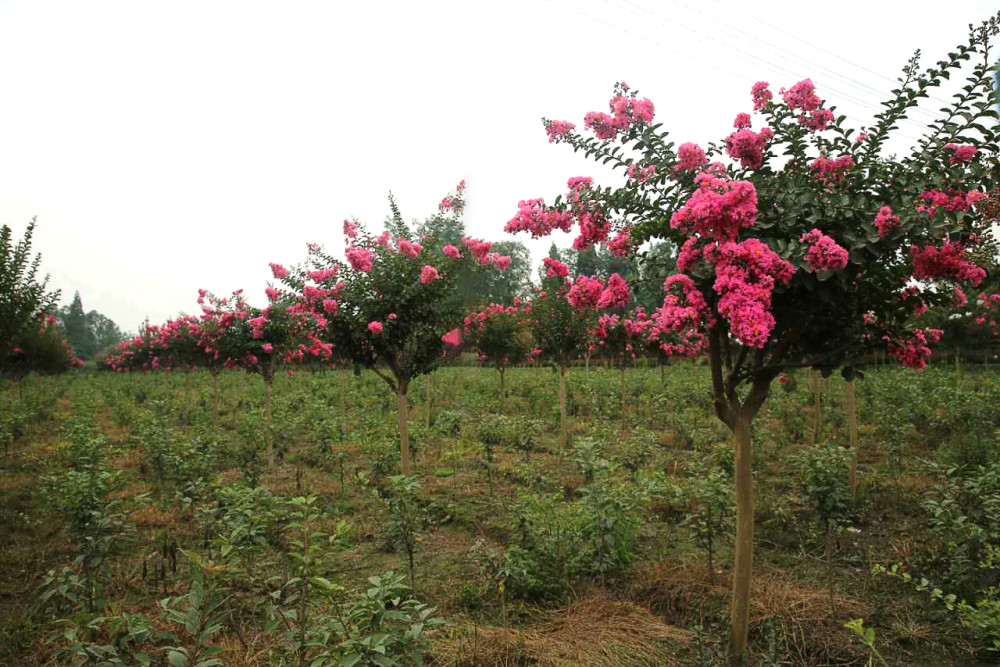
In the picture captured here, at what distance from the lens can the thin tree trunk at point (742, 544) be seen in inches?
108

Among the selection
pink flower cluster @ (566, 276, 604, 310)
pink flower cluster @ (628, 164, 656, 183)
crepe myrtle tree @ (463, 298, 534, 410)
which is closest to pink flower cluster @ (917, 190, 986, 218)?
pink flower cluster @ (628, 164, 656, 183)

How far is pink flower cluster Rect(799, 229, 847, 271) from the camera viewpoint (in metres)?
2.01

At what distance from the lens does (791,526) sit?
5102mm

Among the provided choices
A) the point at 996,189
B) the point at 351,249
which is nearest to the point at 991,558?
the point at 996,189

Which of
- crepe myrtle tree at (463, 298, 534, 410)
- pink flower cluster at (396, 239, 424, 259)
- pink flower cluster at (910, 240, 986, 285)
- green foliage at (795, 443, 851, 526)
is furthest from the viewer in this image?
crepe myrtle tree at (463, 298, 534, 410)

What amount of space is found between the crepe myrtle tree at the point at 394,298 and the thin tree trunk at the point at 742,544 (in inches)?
138

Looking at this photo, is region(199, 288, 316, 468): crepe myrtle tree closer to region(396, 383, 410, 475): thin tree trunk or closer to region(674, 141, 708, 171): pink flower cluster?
region(396, 383, 410, 475): thin tree trunk

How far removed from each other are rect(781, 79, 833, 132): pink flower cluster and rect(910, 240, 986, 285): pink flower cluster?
0.79m

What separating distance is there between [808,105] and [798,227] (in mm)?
811

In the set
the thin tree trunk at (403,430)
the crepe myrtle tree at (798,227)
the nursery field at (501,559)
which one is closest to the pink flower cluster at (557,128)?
the crepe myrtle tree at (798,227)

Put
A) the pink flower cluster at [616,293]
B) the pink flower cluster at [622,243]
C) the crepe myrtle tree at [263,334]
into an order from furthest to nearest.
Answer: the crepe myrtle tree at [263,334]
the pink flower cluster at [616,293]
the pink flower cluster at [622,243]

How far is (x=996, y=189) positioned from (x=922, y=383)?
12.5 metres

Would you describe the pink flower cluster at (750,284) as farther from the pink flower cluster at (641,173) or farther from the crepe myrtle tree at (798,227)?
the pink flower cluster at (641,173)

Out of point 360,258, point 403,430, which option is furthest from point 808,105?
point 403,430
